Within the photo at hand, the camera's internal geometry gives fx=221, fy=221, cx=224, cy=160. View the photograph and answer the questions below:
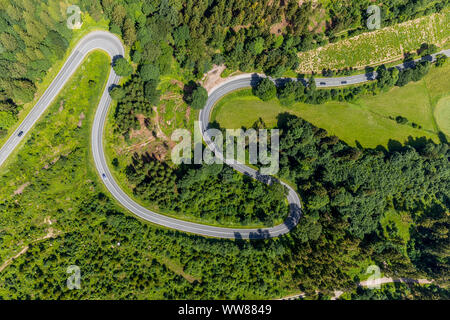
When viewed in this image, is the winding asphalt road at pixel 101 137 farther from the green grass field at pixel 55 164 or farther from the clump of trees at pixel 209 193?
the clump of trees at pixel 209 193

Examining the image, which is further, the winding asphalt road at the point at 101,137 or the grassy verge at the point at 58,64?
the winding asphalt road at the point at 101,137

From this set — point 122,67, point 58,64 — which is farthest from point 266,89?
point 58,64

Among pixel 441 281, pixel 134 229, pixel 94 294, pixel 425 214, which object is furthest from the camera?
pixel 425 214

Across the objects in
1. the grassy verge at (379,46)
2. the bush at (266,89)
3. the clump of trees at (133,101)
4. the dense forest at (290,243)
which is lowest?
the dense forest at (290,243)

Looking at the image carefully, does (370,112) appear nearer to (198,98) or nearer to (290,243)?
(290,243)

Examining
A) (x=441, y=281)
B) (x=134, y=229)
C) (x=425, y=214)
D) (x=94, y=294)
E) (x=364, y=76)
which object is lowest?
(x=94, y=294)

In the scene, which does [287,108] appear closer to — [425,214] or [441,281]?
[425,214]

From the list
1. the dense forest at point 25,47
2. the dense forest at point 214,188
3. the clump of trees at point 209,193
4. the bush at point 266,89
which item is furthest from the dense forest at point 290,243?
the dense forest at point 25,47

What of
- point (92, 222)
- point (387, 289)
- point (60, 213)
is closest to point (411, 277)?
point (387, 289)

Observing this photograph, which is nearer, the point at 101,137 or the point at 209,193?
the point at 101,137
